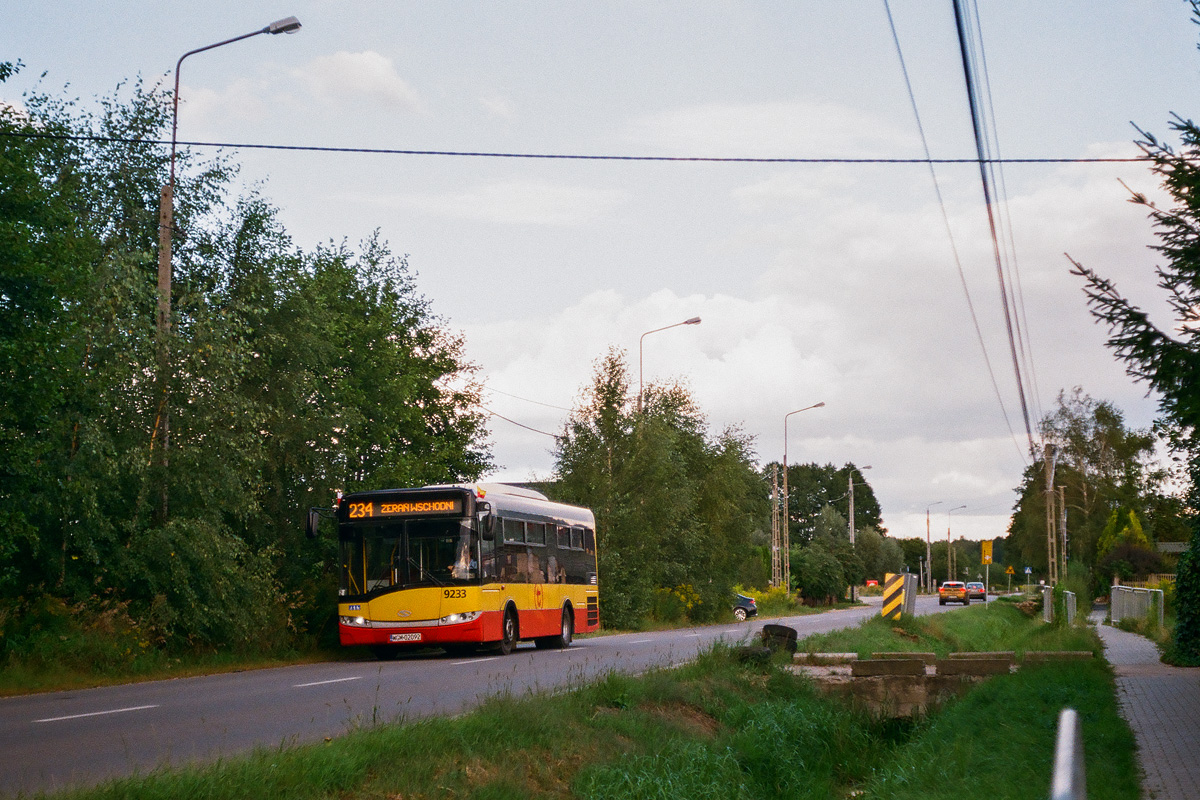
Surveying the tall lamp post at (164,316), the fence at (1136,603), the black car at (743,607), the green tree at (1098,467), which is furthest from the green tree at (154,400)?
the green tree at (1098,467)

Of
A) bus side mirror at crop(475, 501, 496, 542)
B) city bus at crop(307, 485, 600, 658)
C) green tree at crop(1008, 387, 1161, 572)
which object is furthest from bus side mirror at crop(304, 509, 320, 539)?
green tree at crop(1008, 387, 1161, 572)

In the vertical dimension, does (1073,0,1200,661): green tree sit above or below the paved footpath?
above

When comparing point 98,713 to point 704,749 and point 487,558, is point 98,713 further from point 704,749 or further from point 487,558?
point 487,558

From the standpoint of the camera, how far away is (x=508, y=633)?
24922mm

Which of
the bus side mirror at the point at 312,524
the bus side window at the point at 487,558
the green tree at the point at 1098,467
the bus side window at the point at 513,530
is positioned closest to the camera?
the bus side mirror at the point at 312,524

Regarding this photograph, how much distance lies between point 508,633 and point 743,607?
3106 cm

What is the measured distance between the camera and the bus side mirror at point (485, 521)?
2323 centimetres

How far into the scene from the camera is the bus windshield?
2308cm

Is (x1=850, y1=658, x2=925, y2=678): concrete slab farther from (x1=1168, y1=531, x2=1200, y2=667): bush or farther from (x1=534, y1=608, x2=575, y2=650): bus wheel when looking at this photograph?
(x1=534, y1=608, x2=575, y2=650): bus wheel

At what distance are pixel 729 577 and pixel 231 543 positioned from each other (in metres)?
35.1

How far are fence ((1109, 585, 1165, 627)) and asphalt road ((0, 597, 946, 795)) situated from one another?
16334 millimetres

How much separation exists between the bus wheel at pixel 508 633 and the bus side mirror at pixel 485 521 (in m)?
2.21

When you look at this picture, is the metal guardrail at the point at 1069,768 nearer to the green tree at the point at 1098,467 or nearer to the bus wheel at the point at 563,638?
the bus wheel at the point at 563,638

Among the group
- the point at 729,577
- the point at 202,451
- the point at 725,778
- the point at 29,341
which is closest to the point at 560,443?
the point at 729,577
